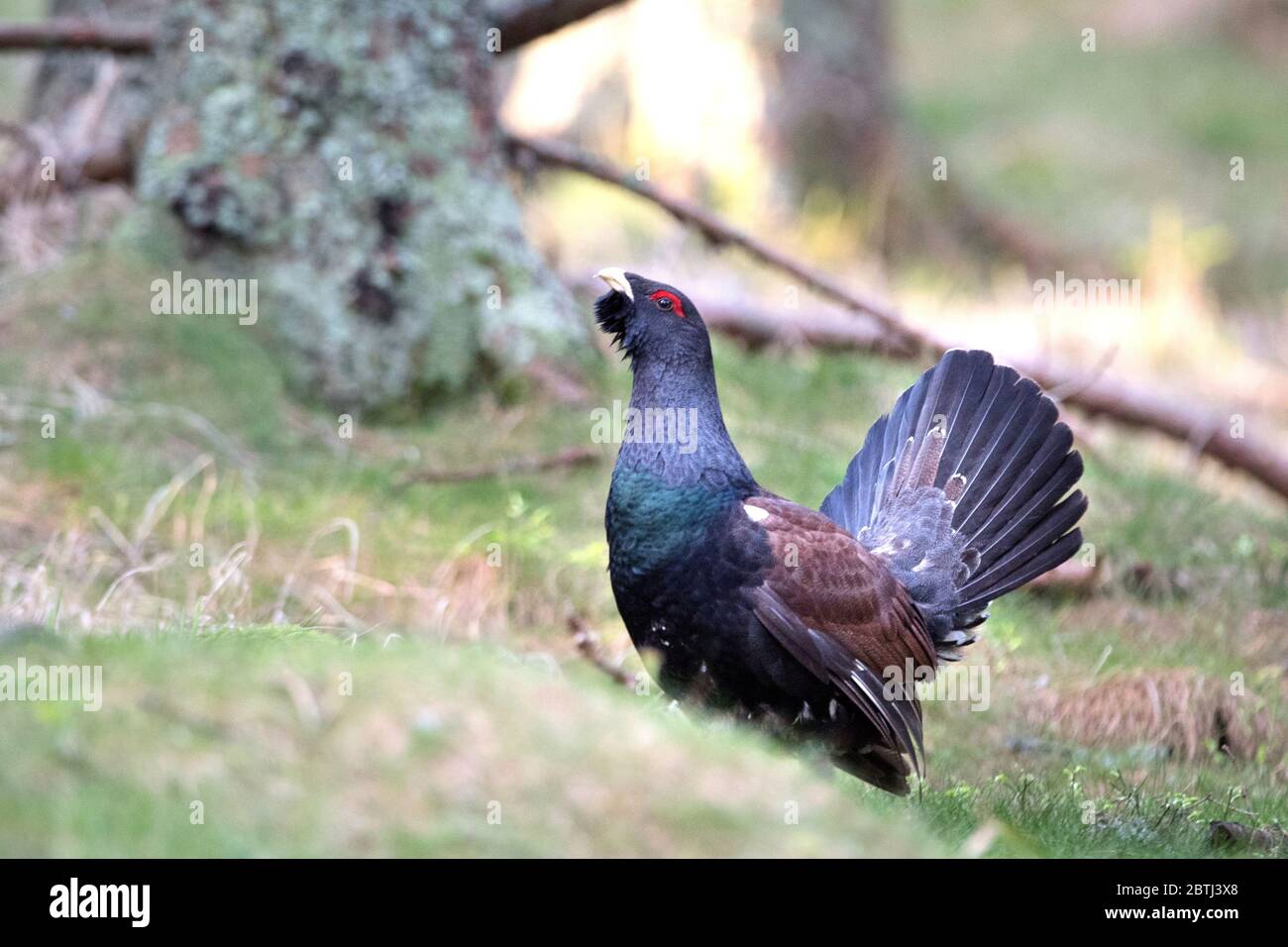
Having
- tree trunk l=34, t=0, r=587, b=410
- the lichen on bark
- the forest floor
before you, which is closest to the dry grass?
the forest floor

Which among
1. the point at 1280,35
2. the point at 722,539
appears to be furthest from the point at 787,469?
the point at 1280,35

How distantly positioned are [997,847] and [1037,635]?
8.92ft

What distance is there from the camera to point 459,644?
16.0 feet

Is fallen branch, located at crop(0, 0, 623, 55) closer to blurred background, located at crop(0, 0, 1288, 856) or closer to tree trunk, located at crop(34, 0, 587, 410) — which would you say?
blurred background, located at crop(0, 0, 1288, 856)

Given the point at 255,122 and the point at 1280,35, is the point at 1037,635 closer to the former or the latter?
the point at 255,122

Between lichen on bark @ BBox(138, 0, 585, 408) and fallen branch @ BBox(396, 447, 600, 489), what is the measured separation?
462mm

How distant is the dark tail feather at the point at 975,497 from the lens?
16.8 feet

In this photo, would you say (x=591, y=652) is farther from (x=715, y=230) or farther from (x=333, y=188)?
(x=715, y=230)

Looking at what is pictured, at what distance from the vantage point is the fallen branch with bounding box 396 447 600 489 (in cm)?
602

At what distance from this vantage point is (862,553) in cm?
471

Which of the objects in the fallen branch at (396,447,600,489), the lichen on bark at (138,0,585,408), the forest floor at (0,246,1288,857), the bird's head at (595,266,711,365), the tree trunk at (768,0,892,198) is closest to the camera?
the forest floor at (0,246,1288,857)

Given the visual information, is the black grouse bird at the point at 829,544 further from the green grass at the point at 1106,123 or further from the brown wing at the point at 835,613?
the green grass at the point at 1106,123

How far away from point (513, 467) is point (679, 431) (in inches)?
70.9

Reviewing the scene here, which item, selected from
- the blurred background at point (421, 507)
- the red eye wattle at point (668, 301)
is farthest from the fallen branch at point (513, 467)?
the red eye wattle at point (668, 301)
